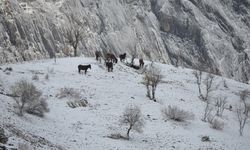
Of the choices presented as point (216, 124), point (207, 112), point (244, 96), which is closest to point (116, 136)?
point (216, 124)

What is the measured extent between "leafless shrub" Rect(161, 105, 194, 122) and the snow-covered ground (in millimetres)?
630

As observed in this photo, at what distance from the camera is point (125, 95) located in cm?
4250

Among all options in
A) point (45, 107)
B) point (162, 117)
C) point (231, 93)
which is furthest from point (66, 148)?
point (231, 93)

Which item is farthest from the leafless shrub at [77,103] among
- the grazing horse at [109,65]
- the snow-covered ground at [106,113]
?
the grazing horse at [109,65]

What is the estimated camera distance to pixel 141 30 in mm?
95438

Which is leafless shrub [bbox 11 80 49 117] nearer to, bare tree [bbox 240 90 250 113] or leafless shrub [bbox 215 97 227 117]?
leafless shrub [bbox 215 97 227 117]

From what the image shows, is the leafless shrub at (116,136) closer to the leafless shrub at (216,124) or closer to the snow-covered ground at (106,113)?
the snow-covered ground at (106,113)

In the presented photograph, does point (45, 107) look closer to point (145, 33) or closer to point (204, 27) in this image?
point (145, 33)

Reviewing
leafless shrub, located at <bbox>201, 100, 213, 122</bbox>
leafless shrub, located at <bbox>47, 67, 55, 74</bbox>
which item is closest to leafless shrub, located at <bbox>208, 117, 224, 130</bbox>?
leafless shrub, located at <bbox>201, 100, 213, 122</bbox>

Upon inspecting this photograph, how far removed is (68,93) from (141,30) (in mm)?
58489

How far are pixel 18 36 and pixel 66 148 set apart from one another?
4510 centimetres

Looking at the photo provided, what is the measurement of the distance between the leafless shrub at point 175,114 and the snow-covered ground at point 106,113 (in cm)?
63

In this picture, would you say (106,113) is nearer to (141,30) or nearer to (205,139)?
(205,139)

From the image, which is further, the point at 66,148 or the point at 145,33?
the point at 145,33
